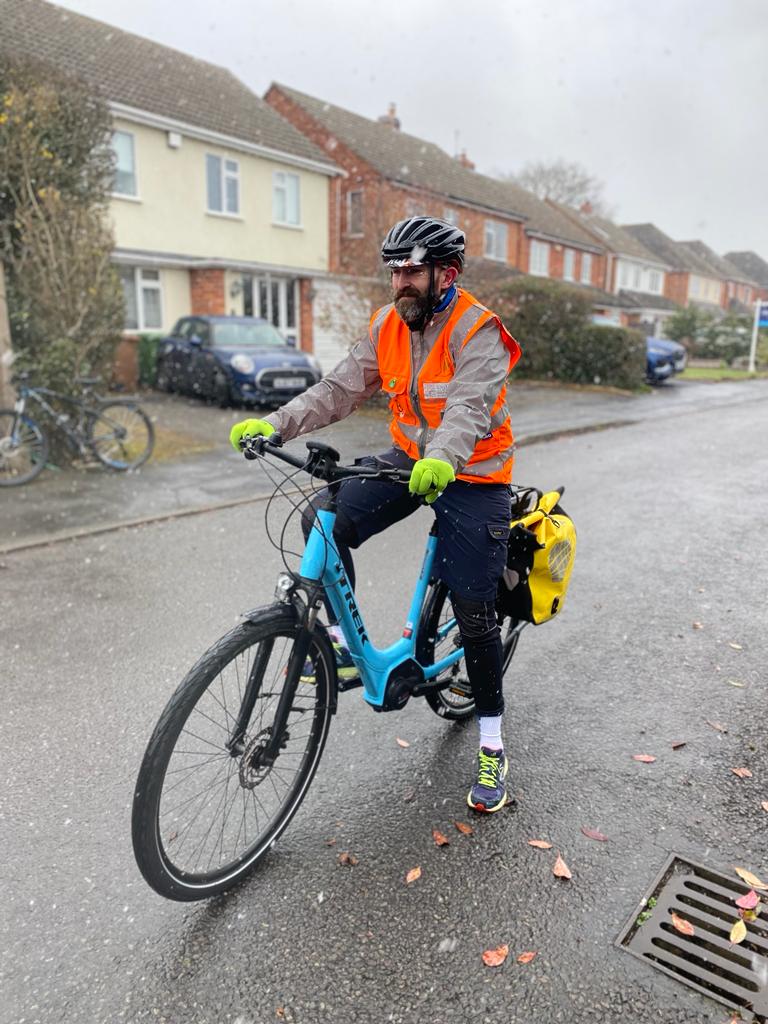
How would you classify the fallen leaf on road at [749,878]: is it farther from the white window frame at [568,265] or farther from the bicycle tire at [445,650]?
the white window frame at [568,265]

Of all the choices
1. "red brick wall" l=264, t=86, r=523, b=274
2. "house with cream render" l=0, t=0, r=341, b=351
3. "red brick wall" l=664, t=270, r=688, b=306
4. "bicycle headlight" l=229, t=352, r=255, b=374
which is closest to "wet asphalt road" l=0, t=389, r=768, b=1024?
"bicycle headlight" l=229, t=352, r=255, b=374

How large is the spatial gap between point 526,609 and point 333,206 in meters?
23.3

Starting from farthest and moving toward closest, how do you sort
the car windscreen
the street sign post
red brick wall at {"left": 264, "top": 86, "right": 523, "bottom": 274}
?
the street sign post → red brick wall at {"left": 264, "top": 86, "right": 523, "bottom": 274} → the car windscreen

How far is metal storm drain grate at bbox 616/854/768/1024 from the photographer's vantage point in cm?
211

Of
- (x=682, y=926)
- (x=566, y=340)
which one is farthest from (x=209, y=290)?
(x=682, y=926)

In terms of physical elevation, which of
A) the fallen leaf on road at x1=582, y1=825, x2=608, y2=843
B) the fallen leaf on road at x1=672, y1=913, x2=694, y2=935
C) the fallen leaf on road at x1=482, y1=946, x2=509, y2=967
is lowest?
the fallen leaf on road at x1=482, y1=946, x2=509, y2=967

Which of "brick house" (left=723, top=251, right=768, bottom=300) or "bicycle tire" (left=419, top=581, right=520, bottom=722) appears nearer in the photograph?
"bicycle tire" (left=419, top=581, right=520, bottom=722)

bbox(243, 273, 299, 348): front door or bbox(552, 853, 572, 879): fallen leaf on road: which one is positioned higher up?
bbox(243, 273, 299, 348): front door

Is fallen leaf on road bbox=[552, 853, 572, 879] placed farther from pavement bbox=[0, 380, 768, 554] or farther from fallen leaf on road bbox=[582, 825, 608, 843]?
pavement bbox=[0, 380, 768, 554]

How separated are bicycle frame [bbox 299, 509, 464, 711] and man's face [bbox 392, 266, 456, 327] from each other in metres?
0.71

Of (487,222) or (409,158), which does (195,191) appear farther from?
(487,222)

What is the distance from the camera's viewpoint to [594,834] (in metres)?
2.73

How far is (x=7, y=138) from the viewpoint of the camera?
7656 mm

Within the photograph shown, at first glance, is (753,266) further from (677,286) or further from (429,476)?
(429,476)
